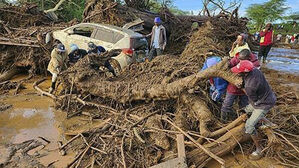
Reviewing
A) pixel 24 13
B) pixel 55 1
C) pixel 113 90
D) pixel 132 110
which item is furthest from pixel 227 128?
pixel 55 1

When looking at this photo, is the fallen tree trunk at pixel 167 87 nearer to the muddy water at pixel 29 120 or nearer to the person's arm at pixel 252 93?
the person's arm at pixel 252 93

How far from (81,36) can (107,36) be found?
3.30 ft

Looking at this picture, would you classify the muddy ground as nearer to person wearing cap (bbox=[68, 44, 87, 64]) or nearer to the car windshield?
person wearing cap (bbox=[68, 44, 87, 64])

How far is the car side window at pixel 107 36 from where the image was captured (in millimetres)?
7812

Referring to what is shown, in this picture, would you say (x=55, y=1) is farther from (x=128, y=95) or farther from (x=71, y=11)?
(x=128, y=95)

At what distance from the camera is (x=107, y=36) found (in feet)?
26.2

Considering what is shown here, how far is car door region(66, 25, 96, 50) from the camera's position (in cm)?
821

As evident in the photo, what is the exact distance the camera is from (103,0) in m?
10.9

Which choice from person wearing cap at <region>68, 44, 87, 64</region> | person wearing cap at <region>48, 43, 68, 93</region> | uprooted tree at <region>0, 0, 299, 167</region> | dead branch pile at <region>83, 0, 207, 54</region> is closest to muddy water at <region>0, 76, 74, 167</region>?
uprooted tree at <region>0, 0, 299, 167</region>

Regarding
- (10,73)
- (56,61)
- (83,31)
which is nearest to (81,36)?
(83,31)

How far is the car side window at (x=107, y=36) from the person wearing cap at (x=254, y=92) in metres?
4.87

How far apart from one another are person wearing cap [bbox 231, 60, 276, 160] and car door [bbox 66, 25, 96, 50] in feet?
19.0

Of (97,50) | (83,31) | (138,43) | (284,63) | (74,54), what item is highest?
(83,31)

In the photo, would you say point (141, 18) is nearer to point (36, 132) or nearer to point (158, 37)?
point (158, 37)
